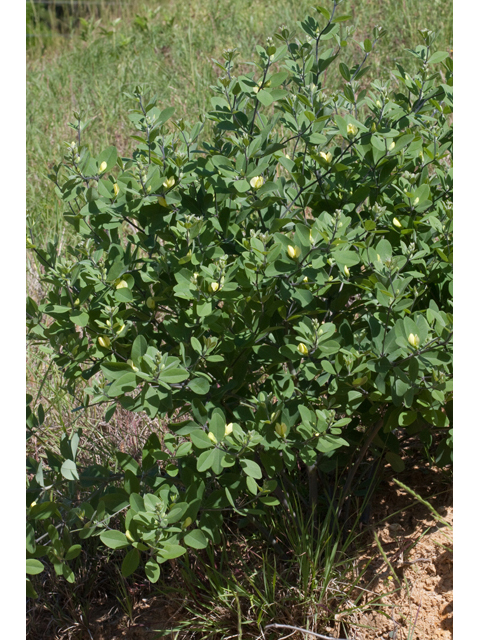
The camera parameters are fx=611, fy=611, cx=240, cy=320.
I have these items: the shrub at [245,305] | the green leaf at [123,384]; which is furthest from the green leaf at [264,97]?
the green leaf at [123,384]

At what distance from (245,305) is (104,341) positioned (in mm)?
367

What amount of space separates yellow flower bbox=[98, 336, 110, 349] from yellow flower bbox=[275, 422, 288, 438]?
0.47 meters

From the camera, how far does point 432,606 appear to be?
1761 mm

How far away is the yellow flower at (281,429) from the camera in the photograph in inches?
59.1

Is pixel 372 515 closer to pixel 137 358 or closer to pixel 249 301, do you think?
pixel 249 301

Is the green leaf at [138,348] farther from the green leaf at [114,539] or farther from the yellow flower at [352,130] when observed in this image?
the yellow flower at [352,130]

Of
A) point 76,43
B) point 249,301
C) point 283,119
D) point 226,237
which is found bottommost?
point 249,301

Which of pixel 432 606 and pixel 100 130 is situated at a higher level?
pixel 100 130

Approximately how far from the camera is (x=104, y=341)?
1.54 metres

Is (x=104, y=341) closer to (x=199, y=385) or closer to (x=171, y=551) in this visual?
(x=199, y=385)

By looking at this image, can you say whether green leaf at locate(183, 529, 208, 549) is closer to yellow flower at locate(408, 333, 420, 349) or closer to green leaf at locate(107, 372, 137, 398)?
green leaf at locate(107, 372, 137, 398)

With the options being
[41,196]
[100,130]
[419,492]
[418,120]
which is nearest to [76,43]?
[100,130]

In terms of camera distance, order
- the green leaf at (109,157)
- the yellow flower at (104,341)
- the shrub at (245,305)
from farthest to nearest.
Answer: the green leaf at (109,157), the yellow flower at (104,341), the shrub at (245,305)

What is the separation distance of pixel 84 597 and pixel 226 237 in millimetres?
1292
